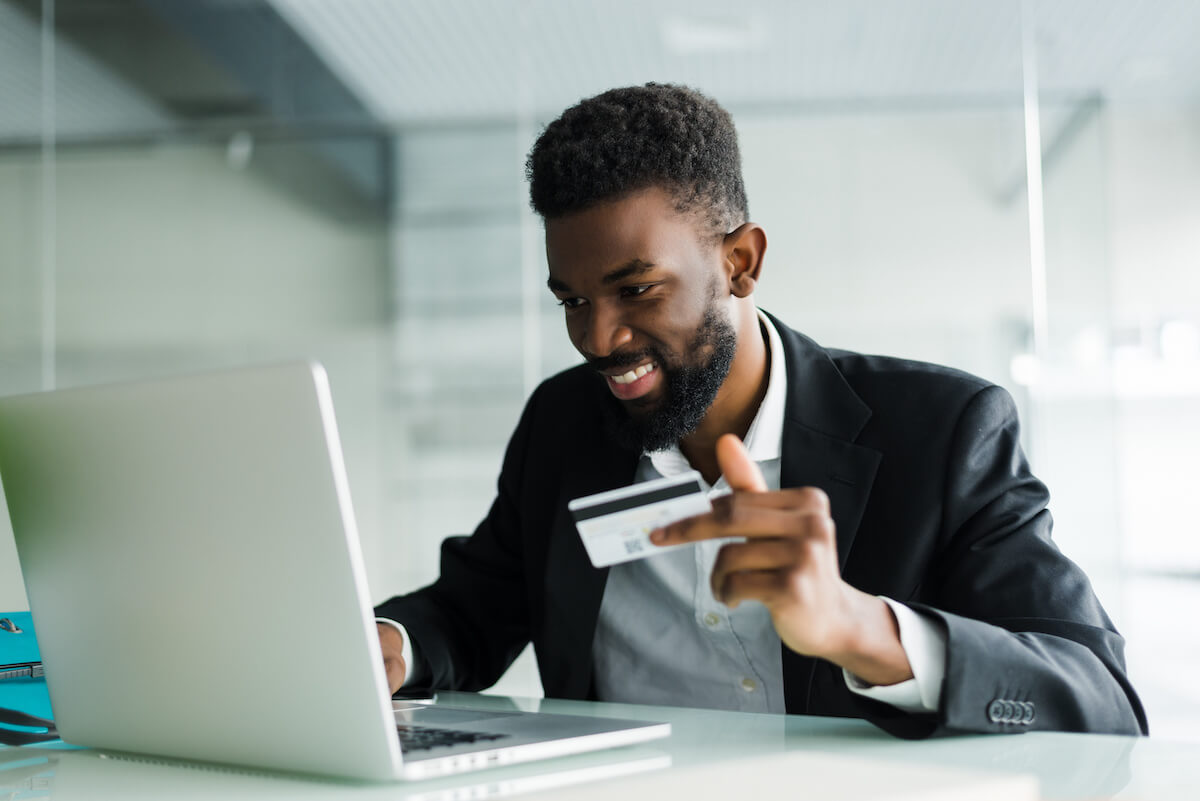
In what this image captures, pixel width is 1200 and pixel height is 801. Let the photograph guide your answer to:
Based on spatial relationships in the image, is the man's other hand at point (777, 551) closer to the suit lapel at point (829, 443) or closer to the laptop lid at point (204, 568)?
the laptop lid at point (204, 568)

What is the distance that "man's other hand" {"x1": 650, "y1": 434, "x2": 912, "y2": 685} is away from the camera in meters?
0.78

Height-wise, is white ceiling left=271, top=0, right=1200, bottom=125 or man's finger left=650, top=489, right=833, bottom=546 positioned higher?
white ceiling left=271, top=0, right=1200, bottom=125

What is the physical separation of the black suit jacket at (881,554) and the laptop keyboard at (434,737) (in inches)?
13.1

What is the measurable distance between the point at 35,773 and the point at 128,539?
22 centimetres

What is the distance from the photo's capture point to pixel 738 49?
3369 millimetres

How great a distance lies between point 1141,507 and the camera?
312cm

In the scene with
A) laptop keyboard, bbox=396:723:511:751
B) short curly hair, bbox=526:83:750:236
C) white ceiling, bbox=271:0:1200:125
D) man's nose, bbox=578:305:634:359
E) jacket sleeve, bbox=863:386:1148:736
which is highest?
white ceiling, bbox=271:0:1200:125

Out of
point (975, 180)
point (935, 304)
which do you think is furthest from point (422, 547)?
point (975, 180)

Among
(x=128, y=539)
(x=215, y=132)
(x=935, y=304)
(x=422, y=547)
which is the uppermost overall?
(x=215, y=132)

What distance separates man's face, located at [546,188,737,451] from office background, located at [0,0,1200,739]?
6.56ft

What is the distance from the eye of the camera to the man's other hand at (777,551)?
0.78 meters

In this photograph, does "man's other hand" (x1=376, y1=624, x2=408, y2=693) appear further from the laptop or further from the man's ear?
the man's ear

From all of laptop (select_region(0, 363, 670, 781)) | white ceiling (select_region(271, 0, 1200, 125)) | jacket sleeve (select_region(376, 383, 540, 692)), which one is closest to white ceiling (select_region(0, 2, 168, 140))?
white ceiling (select_region(271, 0, 1200, 125))

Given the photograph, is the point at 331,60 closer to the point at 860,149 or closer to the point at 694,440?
the point at 860,149
